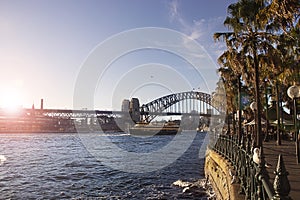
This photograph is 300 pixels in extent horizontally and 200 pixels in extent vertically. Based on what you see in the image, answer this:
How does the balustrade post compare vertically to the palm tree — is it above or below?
below

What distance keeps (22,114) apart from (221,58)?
132052 mm

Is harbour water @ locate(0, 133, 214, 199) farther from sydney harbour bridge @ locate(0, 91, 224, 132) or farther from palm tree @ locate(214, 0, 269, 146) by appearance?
sydney harbour bridge @ locate(0, 91, 224, 132)

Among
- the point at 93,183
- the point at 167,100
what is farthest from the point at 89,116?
the point at 93,183

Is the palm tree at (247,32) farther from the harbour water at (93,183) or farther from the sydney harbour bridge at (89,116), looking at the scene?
the sydney harbour bridge at (89,116)

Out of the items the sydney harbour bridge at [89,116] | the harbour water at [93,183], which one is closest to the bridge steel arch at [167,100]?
the sydney harbour bridge at [89,116]

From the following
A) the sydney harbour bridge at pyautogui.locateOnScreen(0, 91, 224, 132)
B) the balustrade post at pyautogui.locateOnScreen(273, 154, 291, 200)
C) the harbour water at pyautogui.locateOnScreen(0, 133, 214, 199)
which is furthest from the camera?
the sydney harbour bridge at pyautogui.locateOnScreen(0, 91, 224, 132)

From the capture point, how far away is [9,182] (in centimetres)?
1831

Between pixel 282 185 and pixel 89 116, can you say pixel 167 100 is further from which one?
pixel 282 185

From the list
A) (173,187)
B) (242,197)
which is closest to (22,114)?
(173,187)

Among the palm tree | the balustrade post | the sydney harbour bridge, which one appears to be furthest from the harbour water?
the sydney harbour bridge

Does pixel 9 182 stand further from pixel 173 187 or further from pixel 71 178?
pixel 173 187

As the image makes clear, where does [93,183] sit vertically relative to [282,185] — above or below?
below

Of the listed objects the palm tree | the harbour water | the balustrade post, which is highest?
the palm tree

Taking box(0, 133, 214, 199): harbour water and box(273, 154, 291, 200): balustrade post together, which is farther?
box(0, 133, 214, 199): harbour water
